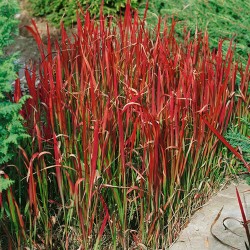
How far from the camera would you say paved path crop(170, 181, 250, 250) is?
2.97 m

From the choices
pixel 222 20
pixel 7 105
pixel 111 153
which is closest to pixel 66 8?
pixel 222 20

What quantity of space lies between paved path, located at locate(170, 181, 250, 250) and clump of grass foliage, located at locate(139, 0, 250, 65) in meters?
1.18

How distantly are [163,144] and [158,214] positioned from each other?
357mm

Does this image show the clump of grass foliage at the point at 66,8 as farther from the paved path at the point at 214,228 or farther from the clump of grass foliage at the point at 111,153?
the paved path at the point at 214,228

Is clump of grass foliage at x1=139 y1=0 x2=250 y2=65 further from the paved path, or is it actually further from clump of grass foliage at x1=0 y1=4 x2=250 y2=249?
the paved path

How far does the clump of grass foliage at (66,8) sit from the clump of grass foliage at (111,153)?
10.3 ft

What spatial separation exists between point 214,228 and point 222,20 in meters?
1.91

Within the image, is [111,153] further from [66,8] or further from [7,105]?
[66,8]

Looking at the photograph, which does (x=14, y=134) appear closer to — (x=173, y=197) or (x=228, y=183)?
(x=173, y=197)

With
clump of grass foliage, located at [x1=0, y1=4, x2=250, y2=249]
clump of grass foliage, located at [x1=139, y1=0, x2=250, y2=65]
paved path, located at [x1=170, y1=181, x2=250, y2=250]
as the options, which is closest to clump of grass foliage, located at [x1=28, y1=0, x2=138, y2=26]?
clump of grass foliage, located at [x1=139, y1=0, x2=250, y2=65]

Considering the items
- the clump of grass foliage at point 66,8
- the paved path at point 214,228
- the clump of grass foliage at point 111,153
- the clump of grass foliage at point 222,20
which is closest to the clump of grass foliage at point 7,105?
the clump of grass foliage at point 111,153

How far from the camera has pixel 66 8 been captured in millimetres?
6508

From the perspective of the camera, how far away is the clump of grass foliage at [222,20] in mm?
4211

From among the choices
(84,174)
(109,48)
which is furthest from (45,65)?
(84,174)
